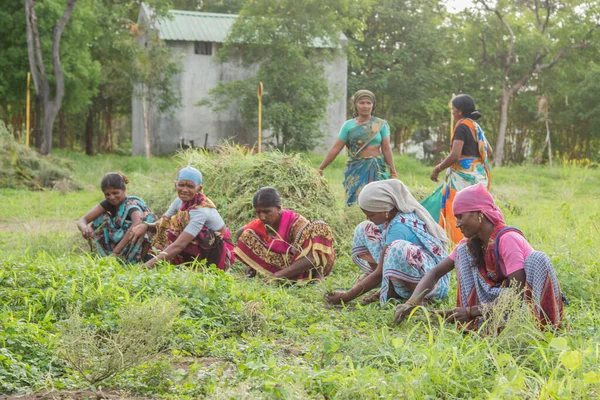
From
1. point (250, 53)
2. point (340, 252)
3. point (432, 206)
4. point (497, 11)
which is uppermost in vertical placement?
point (497, 11)

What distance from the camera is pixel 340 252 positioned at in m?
7.26

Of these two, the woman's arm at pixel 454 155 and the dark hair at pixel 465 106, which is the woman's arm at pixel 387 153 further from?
the dark hair at pixel 465 106

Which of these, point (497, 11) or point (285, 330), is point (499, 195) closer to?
point (285, 330)

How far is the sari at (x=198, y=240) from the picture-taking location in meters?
6.09

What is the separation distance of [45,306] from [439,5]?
2816cm

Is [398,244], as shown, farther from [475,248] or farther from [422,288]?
[475,248]

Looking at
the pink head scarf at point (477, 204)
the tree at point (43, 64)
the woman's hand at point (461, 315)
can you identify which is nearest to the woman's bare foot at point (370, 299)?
the woman's hand at point (461, 315)

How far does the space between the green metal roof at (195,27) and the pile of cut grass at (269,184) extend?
17.0 meters

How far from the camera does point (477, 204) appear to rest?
4.05 meters

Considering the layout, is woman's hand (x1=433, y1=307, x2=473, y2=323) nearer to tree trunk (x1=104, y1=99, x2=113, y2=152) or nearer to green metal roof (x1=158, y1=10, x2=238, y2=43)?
green metal roof (x1=158, y1=10, x2=238, y2=43)

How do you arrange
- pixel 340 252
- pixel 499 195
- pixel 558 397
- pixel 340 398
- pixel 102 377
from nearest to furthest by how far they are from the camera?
pixel 558 397 < pixel 340 398 < pixel 102 377 < pixel 340 252 < pixel 499 195

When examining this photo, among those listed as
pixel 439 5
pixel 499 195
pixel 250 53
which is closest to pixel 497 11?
pixel 439 5

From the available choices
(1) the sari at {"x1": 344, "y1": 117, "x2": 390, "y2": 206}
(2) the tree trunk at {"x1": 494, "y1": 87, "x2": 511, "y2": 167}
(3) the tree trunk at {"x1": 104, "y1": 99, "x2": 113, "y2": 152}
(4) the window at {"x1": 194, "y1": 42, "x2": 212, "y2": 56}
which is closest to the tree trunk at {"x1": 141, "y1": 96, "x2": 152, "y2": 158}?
(4) the window at {"x1": 194, "y1": 42, "x2": 212, "y2": 56}

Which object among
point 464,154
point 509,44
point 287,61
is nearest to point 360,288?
point 464,154
